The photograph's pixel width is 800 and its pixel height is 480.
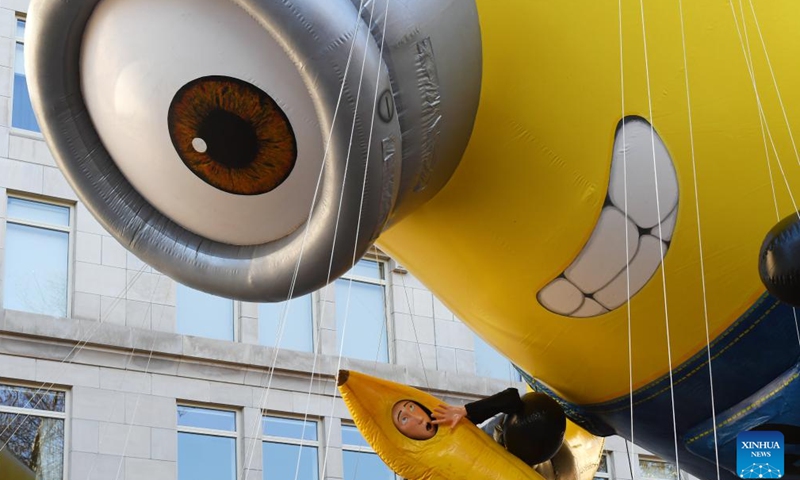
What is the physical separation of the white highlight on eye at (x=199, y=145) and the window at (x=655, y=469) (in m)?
14.6

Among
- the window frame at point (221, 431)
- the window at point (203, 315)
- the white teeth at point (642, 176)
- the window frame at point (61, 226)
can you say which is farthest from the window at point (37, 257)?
the white teeth at point (642, 176)

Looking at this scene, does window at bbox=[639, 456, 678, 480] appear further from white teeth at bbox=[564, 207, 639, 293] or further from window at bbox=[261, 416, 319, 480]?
white teeth at bbox=[564, 207, 639, 293]

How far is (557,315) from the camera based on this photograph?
27.8ft

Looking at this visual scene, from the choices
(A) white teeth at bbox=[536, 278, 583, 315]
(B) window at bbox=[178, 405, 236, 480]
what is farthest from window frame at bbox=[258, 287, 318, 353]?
(A) white teeth at bbox=[536, 278, 583, 315]

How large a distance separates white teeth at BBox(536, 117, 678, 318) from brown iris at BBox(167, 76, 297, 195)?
162 centimetres

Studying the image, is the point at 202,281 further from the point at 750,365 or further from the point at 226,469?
the point at 226,469

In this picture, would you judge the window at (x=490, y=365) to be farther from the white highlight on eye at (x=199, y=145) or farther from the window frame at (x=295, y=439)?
the white highlight on eye at (x=199, y=145)

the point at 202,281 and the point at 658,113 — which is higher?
the point at 658,113

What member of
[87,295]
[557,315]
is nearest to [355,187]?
[557,315]

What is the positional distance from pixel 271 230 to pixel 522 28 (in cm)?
156

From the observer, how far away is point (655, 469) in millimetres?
21469

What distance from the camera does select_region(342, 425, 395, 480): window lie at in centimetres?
1905

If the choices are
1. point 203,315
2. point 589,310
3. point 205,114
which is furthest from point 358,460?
point 205,114

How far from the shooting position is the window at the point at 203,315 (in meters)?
18.5
